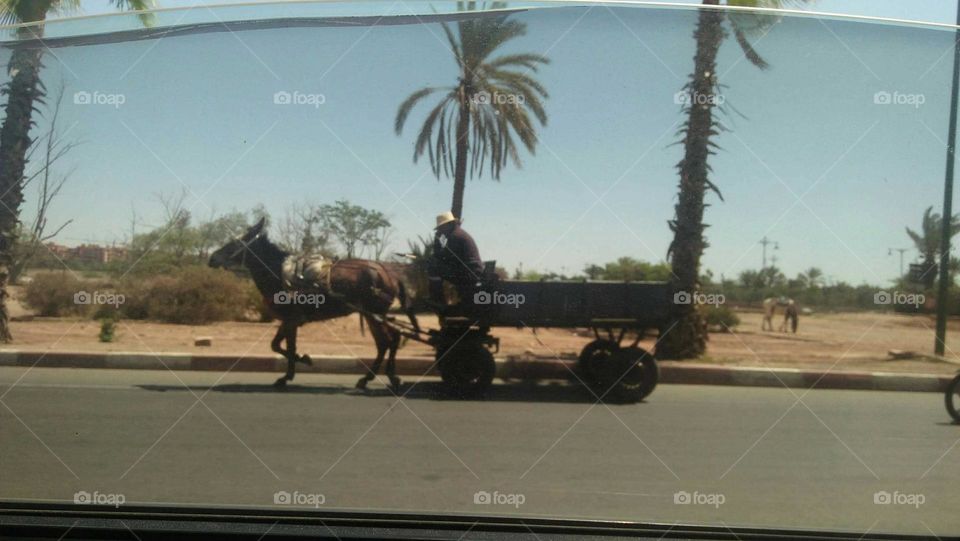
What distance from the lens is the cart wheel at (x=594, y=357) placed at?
12.2ft

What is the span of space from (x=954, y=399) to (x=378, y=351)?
2.60 meters

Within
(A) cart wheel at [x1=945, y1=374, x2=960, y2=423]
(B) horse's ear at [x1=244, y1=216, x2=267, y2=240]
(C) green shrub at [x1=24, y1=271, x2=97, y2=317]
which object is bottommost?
(A) cart wheel at [x1=945, y1=374, x2=960, y2=423]

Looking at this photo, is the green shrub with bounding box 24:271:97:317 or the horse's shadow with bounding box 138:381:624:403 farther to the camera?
the green shrub with bounding box 24:271:97:317

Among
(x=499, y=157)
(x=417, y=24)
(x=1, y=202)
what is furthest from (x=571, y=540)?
(x=1, y=202)

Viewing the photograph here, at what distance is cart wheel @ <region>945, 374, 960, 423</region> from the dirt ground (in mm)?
62

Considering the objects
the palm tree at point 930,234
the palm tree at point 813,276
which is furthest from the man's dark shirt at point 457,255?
the palm tree at point 930,234

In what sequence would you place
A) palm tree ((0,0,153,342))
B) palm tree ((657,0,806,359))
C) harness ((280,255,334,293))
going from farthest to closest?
palm tree ((0,0,153,342)), harness ((280,255,334,293)), palm tree ((657,0,806,359))

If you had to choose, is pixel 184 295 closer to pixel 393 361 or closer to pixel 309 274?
pixel 309 274

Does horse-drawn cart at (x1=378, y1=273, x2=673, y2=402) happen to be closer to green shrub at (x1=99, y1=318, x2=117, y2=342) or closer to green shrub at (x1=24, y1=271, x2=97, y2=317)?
green shrub at (x1=99, y1=318, x2=117, y2=342)

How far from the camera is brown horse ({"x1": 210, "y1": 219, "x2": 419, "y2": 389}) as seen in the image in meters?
3.79

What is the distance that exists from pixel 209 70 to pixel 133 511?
6.67ft

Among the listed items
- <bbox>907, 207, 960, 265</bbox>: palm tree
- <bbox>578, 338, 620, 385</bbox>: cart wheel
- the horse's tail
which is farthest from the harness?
<bbox>907, 207, 960, 265</bbox>: palm tree

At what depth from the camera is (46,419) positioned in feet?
13.1

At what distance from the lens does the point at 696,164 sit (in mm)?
3734
